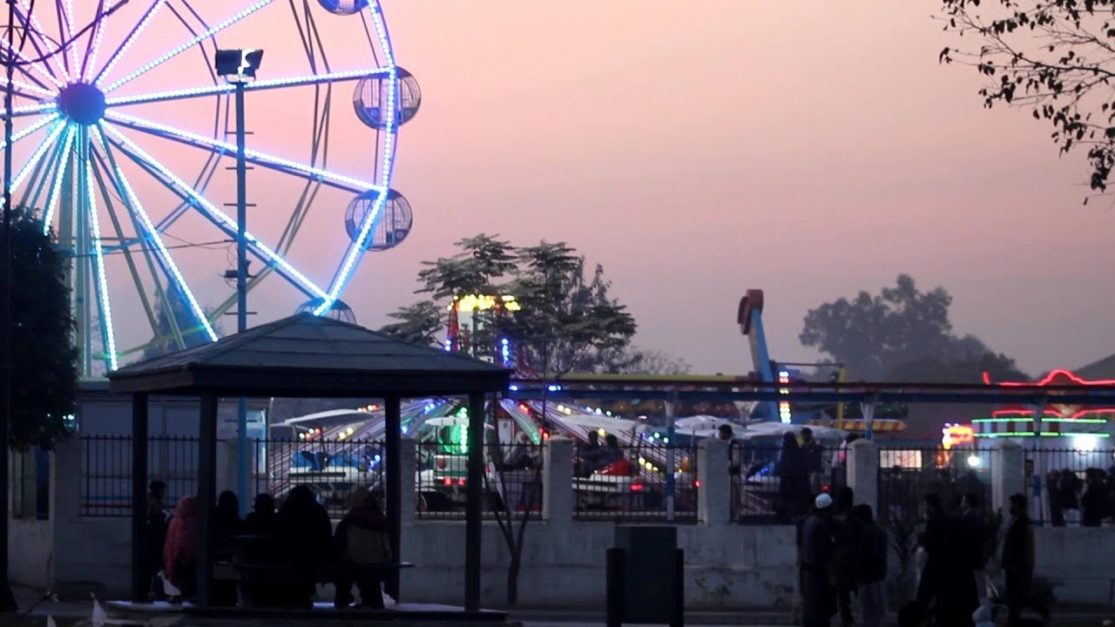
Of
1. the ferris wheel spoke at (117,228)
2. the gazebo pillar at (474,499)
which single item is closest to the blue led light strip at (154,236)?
the ferris wheel spoke at (117,228)

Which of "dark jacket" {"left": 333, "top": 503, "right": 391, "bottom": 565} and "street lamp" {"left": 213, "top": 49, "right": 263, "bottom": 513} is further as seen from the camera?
"street lamp" {"left": 213, "top": 49, "right": 263, "bottom": 513}

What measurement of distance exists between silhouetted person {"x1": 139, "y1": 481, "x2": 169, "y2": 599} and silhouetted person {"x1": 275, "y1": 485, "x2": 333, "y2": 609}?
2.98m

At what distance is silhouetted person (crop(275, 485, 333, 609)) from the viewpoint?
50.9ft

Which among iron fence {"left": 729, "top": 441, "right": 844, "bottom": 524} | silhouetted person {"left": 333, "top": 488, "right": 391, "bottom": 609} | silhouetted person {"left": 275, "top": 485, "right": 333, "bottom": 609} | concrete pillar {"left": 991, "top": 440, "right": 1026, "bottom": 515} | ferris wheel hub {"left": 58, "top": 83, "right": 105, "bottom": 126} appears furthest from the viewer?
ferris wheel hub {"left": 58, "top": 83, "right": 105, "bottom": 126}

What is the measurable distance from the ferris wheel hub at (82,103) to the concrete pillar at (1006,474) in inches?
653

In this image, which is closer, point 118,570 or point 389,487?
point 389,487

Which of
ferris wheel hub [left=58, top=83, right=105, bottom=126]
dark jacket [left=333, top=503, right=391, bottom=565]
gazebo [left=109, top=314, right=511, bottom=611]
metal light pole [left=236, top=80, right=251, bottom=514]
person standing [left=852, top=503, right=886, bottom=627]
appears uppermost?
ferris wheel hub [left=58, top=83, right=105, bottom=126]

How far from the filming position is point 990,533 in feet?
80.1

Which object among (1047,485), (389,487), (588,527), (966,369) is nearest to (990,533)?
(1047,485)

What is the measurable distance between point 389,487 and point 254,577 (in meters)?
2.99

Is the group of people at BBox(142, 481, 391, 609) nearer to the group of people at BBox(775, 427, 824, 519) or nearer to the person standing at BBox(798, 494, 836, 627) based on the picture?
the person standing at BBox(798, 494, 836, 627)

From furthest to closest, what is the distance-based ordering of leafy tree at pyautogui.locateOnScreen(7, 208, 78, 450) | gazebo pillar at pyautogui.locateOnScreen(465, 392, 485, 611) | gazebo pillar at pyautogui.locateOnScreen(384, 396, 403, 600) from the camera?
leafy tree at pyautogui.locateOnScreen(7, 208, 78, 450) < gazebo pillar at pyautogui.locateOnScreen(384, 396, 403, 600) < gazebo pillar at pyautogui.locateOnScreen(465, 392, 485, 611)

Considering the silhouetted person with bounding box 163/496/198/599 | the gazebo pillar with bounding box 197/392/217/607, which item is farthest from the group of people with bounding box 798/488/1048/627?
the gazebo pillar with bounding box 197/392/217/607

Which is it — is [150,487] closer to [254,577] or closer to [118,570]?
[118,570]
